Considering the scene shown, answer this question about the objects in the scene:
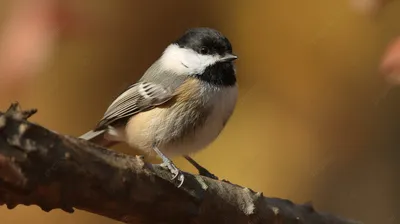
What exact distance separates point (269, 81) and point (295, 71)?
7 centimetres

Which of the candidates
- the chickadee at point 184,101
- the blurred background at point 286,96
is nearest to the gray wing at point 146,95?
the chickadee at point 184,101

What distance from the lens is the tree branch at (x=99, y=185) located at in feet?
2.03

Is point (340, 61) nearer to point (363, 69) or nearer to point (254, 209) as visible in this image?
point (363, 69)

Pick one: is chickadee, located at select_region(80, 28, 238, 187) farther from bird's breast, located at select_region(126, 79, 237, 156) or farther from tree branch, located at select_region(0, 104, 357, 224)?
tree branch, located at select_region(0, 104, 357, 224)

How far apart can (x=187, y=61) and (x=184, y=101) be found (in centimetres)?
11

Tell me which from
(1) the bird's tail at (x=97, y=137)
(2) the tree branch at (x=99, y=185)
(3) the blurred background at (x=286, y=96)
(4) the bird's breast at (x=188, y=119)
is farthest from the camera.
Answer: (3) the blurred background at (x=286, y=96)

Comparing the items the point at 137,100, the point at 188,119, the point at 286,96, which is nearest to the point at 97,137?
the point at 137,100

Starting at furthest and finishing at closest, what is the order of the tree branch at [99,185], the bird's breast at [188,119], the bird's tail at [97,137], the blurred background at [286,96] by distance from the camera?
the blurred background at [286,96] → the bird's tail at [97,137] → the bird's breast at [188,119] → the tree branch at [99,185]

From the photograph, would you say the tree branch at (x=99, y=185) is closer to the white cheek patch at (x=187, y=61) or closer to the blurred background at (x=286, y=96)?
the white cheek patch at (x=187, y=61)

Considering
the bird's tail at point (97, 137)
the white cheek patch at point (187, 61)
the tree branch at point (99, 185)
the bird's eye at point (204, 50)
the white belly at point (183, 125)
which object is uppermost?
the bird's eye at point (204, 50)

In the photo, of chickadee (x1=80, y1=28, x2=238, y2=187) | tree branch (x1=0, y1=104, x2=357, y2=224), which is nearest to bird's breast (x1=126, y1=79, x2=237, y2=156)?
chickadee (x1=80, y1=28, x2=238, y2=187)

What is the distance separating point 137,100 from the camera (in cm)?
121

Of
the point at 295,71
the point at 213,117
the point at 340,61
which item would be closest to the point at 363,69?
the point at 340,61

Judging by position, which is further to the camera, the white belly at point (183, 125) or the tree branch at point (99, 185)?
the white belly at point (183, 125)
